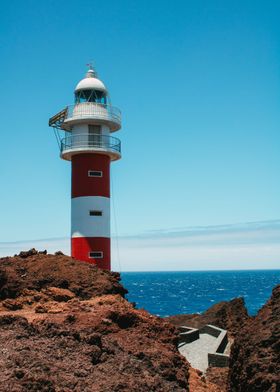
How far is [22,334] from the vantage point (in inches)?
305

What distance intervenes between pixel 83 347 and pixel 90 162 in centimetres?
1743

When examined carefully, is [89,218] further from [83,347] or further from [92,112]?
[83,347]

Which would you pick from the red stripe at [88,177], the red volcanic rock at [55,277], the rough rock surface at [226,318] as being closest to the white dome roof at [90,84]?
the red stripe at [88,177]

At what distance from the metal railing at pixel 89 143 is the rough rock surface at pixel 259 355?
16.7 m

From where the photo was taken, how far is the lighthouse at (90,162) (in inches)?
931

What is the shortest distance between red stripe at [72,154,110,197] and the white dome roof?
12.7 feet

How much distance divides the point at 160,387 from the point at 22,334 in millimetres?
2309

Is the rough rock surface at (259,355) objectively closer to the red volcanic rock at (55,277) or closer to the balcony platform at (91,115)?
the red volcanic rock at (55,277)

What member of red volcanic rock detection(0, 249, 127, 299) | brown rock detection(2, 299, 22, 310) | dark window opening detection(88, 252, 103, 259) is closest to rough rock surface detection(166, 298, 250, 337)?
dark window opening detection(88, 252, 103, 259)

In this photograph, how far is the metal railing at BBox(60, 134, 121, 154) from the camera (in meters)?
24.5

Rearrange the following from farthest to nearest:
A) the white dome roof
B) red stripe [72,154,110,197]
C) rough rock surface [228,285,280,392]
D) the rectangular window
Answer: the white dome roof → the rectangular window → red stripe [72,154,110,197] → rough rock surface [228,285,280,392]

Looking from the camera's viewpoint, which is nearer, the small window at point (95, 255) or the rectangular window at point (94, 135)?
the small window at point (95, 255)

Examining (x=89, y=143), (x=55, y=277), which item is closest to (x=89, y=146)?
(x=89, y=143)

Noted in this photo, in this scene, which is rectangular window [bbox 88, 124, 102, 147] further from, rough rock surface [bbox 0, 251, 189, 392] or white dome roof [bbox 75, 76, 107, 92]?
rough rock surface [bbox 0, 251, 189, 392]
